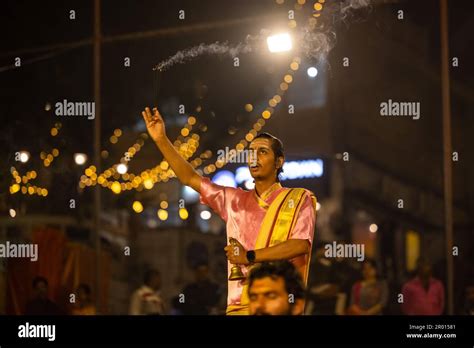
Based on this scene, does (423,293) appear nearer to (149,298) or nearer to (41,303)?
(149,298)

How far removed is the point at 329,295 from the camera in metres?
7.02

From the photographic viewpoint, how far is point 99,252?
7441 millimetres

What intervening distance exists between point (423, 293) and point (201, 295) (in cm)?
161

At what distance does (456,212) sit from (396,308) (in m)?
0.83

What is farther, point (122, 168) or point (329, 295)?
point (122, 168)

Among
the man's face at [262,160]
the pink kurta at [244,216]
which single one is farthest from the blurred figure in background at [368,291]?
the man's face at [262,160]

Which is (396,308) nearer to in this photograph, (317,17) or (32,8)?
(317,17)

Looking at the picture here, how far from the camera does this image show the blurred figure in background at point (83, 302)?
7008mm

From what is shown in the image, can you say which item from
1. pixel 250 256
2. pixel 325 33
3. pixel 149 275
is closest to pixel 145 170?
pixel 149 275

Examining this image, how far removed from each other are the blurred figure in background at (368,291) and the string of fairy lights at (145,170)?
1283mm

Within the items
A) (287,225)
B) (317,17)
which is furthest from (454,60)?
(287,225)

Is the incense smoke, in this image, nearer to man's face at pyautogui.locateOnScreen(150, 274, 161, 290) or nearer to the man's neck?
man's face at pyautogui.locateOnScreen(150, 274, 161, 290)

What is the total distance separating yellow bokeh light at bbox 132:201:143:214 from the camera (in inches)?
293

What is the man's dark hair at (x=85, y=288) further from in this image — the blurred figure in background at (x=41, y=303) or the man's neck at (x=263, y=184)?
the man's neck at (x=263, y=184)
